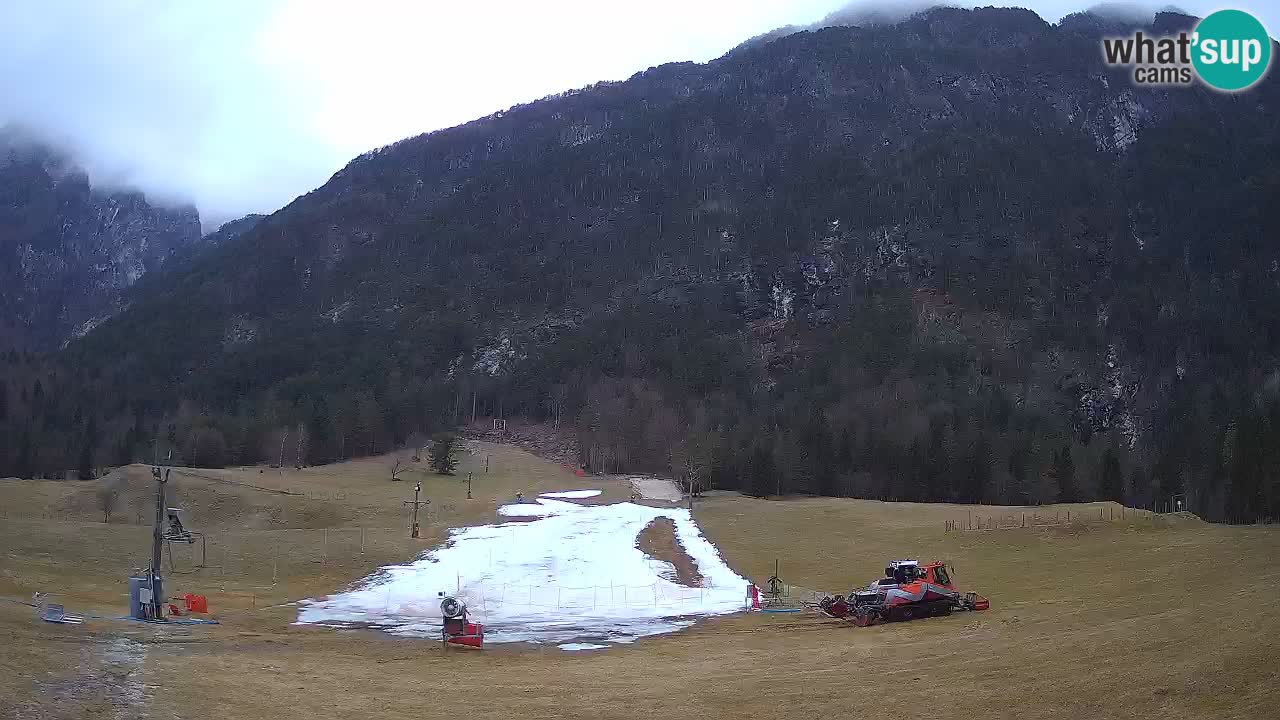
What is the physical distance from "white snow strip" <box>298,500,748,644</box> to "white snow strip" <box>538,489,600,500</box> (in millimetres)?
28065

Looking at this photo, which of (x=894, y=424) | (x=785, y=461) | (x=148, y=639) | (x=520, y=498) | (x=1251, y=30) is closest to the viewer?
(x=148, y=639)

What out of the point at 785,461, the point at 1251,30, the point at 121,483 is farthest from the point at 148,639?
the point at 785,461

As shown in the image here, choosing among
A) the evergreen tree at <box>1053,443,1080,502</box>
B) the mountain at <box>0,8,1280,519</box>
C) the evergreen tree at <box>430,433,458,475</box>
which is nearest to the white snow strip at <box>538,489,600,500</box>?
the mountain at <box>0,8,1280,519</box>

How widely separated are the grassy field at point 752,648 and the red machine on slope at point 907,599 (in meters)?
0.95

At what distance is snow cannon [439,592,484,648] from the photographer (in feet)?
76.5

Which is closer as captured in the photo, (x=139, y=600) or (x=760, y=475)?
(x=139, y=600)

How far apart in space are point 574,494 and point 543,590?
4944 centimetres

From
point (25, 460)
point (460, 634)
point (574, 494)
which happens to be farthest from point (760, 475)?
point (25, 460)

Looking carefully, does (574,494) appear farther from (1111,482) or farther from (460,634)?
(460,634)

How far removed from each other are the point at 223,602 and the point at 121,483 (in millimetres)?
31614

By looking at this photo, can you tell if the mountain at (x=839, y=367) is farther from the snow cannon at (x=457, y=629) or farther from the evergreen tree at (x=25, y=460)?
the snow cannon at (x=457, y=629)

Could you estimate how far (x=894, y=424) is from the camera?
113 meters

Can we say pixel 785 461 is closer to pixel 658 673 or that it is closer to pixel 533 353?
pixel 658 673

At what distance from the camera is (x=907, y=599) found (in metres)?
24.3
